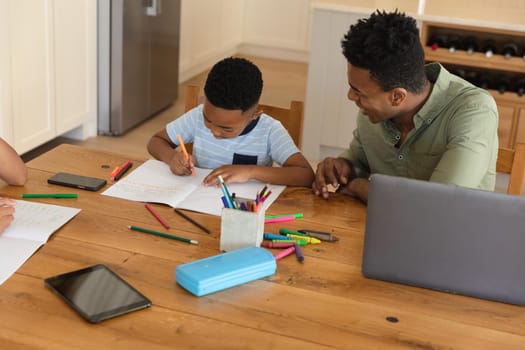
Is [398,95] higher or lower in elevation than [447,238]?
higher

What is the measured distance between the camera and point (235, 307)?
51.4 inches

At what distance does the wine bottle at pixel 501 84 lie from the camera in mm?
3746

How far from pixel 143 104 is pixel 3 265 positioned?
10.6ft

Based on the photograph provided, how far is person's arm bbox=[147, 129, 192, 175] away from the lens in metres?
1.92

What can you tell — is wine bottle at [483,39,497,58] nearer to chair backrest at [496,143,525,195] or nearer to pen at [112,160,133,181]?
chair backrest at [496,143,525,195]

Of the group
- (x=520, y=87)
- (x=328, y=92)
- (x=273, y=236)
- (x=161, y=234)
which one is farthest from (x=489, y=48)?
(x=161, y=234)

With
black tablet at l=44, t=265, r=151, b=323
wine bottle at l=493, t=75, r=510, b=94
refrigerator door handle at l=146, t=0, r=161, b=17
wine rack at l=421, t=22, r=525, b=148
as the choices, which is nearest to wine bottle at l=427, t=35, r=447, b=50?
wine rack at l=421, t=22, r=525, b=148

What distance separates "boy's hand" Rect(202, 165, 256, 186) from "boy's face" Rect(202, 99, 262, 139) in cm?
13

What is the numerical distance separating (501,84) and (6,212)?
2883mm

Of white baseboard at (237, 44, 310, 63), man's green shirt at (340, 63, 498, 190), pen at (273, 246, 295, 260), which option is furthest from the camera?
white baseboard at (237, 44, 310, 63)

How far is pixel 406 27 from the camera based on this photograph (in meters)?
1.75

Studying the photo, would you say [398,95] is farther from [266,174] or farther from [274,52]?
[274,52]

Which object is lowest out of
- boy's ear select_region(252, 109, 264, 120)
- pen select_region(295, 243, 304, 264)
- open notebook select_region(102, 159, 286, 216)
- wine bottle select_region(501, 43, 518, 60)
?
pen select_region(295, 243, 304, 264)

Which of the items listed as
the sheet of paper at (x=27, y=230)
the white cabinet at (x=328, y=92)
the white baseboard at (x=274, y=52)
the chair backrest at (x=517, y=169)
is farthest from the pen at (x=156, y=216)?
the white baseboard at (x=274, y=52)
